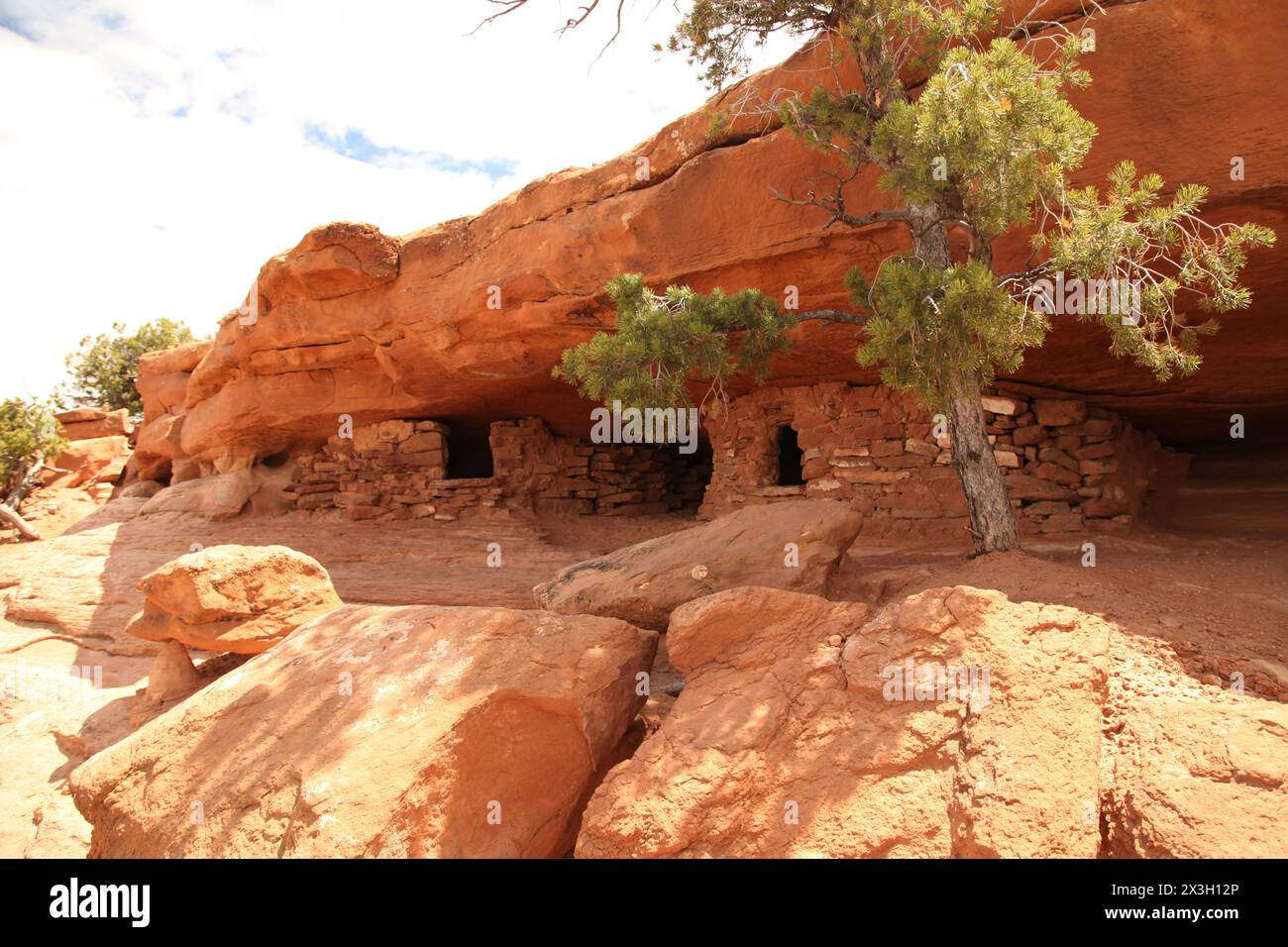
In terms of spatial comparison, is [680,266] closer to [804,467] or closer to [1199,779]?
[804,467]

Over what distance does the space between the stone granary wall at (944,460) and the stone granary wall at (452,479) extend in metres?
2.80

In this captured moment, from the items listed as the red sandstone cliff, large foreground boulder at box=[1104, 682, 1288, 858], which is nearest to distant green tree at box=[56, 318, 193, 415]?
the red sandstone cliff

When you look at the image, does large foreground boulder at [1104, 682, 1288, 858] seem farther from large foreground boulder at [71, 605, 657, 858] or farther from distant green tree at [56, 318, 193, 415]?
distant green tree at [56, 318, 193, 415]

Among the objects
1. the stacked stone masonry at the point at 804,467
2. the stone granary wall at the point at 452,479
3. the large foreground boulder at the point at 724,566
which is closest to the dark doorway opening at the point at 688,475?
the stacked stone masonry at the point at 804,467

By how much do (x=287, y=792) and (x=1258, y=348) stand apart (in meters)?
6.73

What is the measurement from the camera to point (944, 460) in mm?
6184

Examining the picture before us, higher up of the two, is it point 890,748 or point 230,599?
point 230,599

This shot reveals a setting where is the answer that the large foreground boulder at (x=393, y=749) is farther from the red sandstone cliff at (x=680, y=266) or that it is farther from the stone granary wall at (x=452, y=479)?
the stone granary wall at (x=452, y=479)

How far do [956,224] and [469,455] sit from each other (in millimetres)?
7782

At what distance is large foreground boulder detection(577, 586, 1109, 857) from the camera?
2.41m

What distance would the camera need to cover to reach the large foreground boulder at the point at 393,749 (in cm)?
279

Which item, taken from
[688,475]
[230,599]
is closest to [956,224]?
[230,599]

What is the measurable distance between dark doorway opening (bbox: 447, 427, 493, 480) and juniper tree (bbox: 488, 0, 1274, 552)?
6.03 meters
